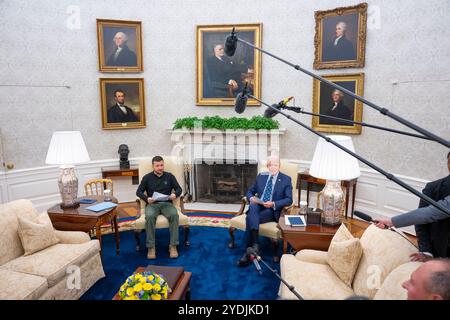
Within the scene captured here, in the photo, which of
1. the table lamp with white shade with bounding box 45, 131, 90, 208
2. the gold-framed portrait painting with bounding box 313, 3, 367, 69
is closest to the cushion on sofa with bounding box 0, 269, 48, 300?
the table lamp with white shade with bounding box 45, 131, 90, 208

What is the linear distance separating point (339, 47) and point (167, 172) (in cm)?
410

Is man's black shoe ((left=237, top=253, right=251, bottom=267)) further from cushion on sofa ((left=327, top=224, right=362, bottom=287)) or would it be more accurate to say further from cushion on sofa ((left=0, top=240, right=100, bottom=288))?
cushion on sofa ((left=0, top=240, right=100, bottom=288))

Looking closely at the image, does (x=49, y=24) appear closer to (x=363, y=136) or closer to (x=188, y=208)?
(x=188, y=208)

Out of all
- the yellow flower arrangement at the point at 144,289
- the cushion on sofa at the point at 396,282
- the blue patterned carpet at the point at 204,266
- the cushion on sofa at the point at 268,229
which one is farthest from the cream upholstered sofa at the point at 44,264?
the cushion on sofa at the point at 396,282

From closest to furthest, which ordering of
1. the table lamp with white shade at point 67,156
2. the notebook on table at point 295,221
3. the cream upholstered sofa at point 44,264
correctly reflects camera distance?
the cream upholstered sofa at point 44,264, the notebook on table at point 295,221, the table lamp with white shade at point 67,156

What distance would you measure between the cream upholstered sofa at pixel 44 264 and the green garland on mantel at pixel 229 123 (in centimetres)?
358

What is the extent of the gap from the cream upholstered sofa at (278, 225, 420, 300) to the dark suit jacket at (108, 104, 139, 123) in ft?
16.7

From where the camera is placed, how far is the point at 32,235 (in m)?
3.72

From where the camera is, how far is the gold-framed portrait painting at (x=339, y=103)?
620cm

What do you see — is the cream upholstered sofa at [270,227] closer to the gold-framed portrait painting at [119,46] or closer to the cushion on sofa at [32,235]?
the cushion on sofa at [32,235]

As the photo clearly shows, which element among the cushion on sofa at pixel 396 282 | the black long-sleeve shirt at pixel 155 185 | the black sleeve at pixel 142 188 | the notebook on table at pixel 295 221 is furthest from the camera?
the black long-sleeve shirt at pixel 155 185

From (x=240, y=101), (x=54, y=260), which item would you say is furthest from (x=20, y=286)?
(x=240, y=101)

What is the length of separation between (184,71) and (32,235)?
4.76m

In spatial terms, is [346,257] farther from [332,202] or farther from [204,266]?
[204,266]
